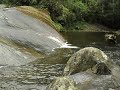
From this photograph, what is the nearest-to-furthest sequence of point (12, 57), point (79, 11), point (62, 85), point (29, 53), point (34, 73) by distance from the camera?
point (62, 85) < point (34, 73) < point (12, 57) < point (29, 53) < point (79, 11)

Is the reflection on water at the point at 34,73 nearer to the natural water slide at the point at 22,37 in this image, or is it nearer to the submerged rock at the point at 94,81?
the natural water slide at the point at 22,37

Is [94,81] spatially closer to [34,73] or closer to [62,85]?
[62,85]

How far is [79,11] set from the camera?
62.4 metres

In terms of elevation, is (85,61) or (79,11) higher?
(85,61)

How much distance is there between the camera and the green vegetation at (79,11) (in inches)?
2122

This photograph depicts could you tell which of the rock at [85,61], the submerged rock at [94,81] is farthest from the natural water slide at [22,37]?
the submerged rock at [94,81]

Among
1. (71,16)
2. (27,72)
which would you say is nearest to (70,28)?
(71,16)

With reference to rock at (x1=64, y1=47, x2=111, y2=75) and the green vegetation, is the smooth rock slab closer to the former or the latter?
rock at (x1=64, y1=47, x2=111, y2=75)

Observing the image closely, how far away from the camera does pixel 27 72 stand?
75.1 ft

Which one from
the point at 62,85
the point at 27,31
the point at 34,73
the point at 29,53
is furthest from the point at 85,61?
the point at 27,31

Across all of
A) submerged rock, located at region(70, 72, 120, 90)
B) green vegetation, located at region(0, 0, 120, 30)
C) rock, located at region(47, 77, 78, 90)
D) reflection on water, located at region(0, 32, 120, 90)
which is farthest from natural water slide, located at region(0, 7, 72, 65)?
green vegetation, located at region(0, 0, 120, 30)

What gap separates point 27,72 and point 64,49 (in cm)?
1091

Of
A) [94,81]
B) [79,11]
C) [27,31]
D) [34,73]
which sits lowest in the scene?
[79,11]

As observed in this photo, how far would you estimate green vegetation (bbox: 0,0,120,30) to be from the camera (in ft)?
→ 177
